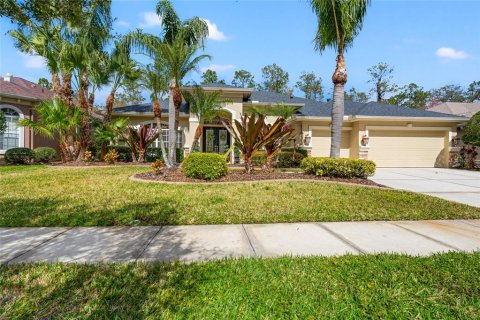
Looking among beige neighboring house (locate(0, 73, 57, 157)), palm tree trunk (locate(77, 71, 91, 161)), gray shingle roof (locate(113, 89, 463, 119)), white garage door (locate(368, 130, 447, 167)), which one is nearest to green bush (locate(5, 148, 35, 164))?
beige neighboring house (locate(0, 73, 57, 157))

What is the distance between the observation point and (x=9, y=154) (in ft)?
46.5

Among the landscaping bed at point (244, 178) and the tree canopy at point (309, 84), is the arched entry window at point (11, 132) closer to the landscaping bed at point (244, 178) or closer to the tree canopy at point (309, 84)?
the landscaping bed at point (244, 178)

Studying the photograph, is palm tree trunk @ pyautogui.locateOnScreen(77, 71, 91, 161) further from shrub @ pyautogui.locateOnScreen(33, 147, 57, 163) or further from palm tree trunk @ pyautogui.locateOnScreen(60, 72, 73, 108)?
shrub @ pyautogui.locateOnScreen(33, 147, 57, 163)

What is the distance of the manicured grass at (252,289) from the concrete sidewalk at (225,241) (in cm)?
32

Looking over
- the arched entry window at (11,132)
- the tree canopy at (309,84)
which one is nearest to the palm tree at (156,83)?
the arched entry window at (11,132)

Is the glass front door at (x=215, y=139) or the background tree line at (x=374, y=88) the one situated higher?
the background tree line at (x=374, y=88)

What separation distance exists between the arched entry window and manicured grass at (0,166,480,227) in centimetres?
1066

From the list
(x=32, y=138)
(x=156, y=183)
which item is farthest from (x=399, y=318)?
(x=32, y=138)

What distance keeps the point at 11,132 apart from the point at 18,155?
11.2ft

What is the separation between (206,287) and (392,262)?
223 centimetres

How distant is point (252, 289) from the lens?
101 inches

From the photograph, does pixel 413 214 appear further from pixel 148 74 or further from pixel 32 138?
Answer: pixel 32 138

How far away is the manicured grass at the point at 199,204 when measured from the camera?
4902 mm

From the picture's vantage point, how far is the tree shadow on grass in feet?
15.1
